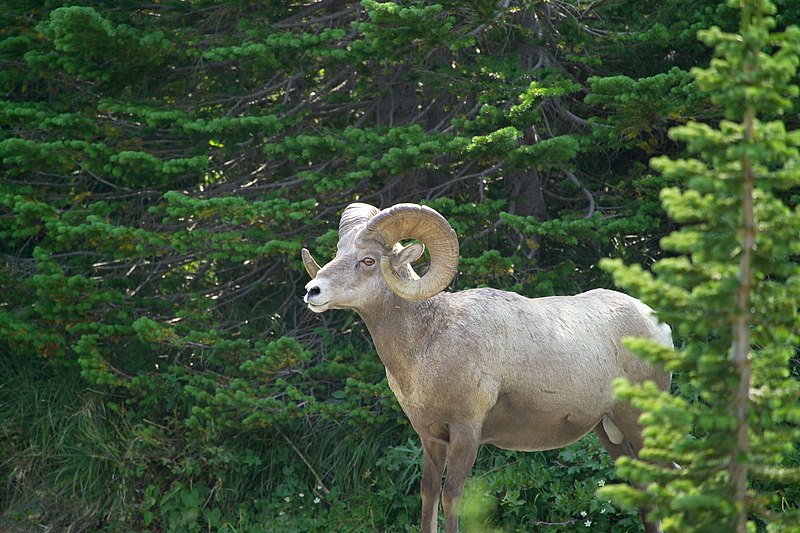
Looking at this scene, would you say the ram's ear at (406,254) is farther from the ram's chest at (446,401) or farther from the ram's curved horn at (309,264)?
the ram's chest at (446,401)

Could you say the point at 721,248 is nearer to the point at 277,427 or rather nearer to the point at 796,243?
the point at 796,243

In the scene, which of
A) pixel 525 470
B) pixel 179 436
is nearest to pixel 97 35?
pixel 179 436

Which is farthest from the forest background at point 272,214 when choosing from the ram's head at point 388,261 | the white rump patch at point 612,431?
the ram's head at point 388,261

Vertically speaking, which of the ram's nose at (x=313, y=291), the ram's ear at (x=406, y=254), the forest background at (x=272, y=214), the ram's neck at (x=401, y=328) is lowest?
the forest background at (x=272, y=214)

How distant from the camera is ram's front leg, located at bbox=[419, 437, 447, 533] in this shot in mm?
5992

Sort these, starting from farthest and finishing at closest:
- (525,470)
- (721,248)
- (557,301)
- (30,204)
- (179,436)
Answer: (179,436) → (30,204) → (525,470) → (557,301) → (721,248)

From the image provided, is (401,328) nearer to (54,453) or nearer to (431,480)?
(431,480)

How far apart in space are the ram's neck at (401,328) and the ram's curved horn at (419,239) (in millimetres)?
203

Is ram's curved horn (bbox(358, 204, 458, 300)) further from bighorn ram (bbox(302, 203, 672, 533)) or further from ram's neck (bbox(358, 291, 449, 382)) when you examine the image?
ram's neck (bbox(358, 291, 449, 382))

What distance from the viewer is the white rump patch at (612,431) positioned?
6.29 meters

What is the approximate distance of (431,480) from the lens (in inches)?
237

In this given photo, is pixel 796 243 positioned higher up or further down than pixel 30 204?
higher up

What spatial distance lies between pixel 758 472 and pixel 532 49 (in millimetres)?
5800

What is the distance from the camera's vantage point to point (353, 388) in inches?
336
